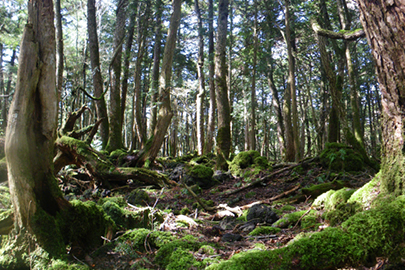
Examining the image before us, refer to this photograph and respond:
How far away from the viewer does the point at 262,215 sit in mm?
5203

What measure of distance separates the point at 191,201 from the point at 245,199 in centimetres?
152

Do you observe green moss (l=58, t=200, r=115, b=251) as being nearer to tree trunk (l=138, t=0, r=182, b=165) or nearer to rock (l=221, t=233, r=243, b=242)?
rock (l=221, t=233, r=243, b=242)

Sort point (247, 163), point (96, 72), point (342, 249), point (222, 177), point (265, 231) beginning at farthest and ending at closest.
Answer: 1. point (96, 72)
2. point (247, 163)
3. point (222, 177)
4. point (265, 231)
5. point (342, 249)

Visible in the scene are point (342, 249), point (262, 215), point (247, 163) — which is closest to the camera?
point (342, 249)

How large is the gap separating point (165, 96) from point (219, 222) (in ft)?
16.8

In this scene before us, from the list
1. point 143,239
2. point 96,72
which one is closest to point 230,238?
point 143,239

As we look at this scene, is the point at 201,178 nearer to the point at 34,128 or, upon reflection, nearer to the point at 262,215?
the point at 262,215

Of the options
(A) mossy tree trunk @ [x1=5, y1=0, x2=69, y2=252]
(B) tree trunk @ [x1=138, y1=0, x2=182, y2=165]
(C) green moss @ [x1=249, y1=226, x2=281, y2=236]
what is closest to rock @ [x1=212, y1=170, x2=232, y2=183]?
(B) tree trunk @ [x1=138, y1=0, x2=182, y2=165]

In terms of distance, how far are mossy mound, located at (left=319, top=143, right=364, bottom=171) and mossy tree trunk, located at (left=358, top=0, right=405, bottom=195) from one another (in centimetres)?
531

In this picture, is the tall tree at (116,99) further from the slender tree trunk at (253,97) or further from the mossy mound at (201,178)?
the slender tree trunk at (253,97)

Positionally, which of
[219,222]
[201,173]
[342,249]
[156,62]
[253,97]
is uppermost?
[156,62]

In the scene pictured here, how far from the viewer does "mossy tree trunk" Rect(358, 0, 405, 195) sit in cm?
316

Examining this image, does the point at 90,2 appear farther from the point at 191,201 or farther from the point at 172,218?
the point at 172,218

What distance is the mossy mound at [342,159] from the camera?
8344 millimetres
